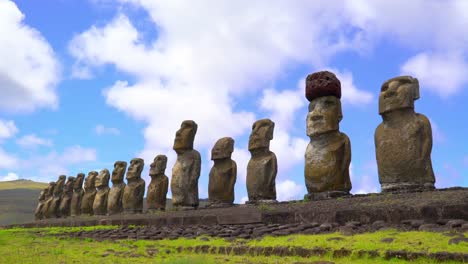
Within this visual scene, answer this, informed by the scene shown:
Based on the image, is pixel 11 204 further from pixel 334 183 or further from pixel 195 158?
pixel 334 183

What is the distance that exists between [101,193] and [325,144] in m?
14.2

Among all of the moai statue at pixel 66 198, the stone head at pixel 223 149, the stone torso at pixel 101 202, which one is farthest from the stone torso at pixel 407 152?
the moai statue at pixel 66 198

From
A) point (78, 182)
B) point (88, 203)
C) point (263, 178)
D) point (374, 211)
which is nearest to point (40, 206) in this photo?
point (78, 182)

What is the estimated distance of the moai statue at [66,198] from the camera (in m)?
26.3

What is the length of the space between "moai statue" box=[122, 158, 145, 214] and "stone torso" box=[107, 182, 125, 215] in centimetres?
134

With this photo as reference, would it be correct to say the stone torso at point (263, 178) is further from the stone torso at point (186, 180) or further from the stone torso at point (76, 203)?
the stone torso at point (76, 203)

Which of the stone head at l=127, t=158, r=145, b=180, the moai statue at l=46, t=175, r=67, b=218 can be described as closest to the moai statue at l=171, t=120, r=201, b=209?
the stone head at l=127, t=158, r=145, b=180

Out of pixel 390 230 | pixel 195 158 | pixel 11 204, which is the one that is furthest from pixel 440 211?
pixel 11 204

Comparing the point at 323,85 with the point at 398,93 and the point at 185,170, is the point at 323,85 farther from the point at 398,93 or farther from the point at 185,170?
the point at 185,170

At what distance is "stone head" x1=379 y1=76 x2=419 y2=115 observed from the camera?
34.1 feet

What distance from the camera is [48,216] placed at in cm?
2728

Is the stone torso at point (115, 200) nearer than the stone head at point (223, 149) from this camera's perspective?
No

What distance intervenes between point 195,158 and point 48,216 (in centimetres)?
1463

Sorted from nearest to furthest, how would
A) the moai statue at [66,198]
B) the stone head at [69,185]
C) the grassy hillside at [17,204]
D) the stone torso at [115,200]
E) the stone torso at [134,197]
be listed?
the stone torso at [134,197] < the stone torso at [115,200] < the moai statue at [66,198] < the stone head at [69,185] < the grassy hillside at [17,204]
